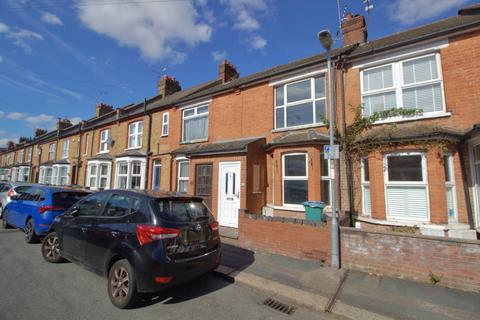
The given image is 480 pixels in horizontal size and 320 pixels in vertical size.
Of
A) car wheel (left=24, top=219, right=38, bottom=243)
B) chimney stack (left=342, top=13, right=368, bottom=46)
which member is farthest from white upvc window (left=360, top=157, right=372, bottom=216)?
car wheel (left=24, top=219, right=38, bottom=243)

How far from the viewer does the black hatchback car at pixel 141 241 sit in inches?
143

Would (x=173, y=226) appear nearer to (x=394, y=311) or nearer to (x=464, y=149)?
(x=394, y=311)

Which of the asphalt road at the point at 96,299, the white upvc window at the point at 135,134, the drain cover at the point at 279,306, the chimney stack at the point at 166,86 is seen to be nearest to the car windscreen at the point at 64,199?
the asphalt road at the point at 96,299

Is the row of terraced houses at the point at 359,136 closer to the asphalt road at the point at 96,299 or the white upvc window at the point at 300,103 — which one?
the white upvc window at the point at 300,103

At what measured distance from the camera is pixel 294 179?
28.2 ft

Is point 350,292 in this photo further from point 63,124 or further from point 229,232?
point 63,124

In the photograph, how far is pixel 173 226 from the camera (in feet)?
12.6

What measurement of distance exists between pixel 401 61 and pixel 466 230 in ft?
16.3

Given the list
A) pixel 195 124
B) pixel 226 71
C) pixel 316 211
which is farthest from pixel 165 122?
pixel 316 211

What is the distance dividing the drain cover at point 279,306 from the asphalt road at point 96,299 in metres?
0.09

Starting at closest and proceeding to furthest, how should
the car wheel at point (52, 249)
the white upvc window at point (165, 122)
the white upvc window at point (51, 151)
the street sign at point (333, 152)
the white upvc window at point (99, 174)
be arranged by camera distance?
the car wheel at point (52, 249) < the street sign at point (333, 152) < the white upvc window at point (165, 122) < the white upvc window at point (99, 174) < the white upvc window at point (51, 151)

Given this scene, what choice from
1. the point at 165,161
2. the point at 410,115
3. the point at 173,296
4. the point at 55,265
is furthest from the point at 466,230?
the point at 165,161

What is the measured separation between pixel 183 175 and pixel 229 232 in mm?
4858

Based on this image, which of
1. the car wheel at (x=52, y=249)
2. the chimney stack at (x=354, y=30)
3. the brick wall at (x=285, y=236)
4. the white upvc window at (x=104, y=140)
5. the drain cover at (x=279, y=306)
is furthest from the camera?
the white upvc window at (x=104, y=140)
